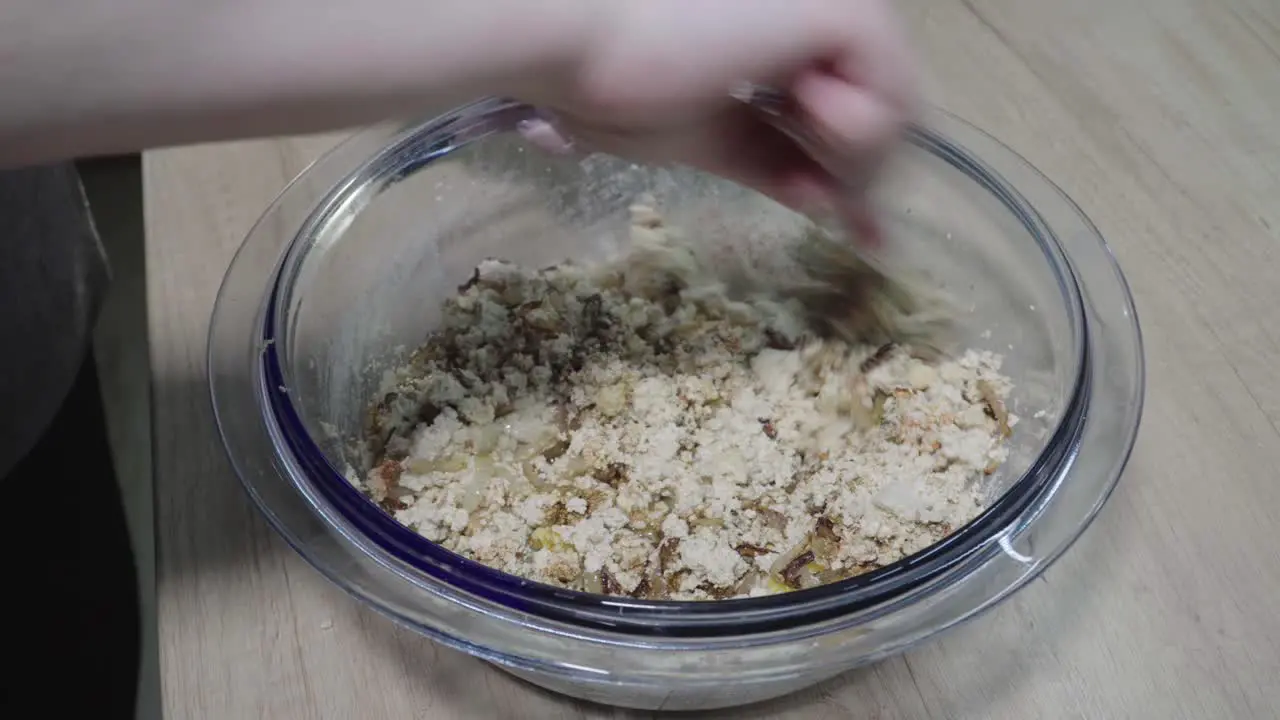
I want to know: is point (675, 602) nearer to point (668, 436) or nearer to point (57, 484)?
point (668, 436)

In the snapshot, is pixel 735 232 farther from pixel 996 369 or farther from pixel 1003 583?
pixel 1003 583

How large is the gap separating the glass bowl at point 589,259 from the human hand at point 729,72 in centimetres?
16

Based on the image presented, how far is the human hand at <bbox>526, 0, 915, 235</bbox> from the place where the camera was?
405 millimetres

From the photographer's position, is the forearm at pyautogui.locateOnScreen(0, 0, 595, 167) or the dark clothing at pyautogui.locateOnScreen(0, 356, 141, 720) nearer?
the forearm at pyautogui.locateOnScreen(0, 0, 595, 167)

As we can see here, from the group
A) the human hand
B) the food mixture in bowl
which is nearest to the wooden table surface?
the food mixture in bowl

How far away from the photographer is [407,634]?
55cm

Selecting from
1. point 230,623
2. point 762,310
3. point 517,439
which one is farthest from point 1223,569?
point 230,623

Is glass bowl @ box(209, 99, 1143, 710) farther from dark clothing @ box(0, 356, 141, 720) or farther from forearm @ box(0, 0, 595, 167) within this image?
dark clothing @ box(0, 356, 141, 720)

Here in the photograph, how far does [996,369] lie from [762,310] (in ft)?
0.52

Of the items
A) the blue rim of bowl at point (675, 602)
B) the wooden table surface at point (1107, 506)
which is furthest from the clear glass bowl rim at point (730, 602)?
the wooden table surface at point (1107, 506)

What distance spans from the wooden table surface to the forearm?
287 mm

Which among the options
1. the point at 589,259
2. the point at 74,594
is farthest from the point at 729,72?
the point at 74,594

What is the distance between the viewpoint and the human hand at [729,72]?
405mm

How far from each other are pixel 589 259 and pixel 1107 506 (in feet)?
1.27
